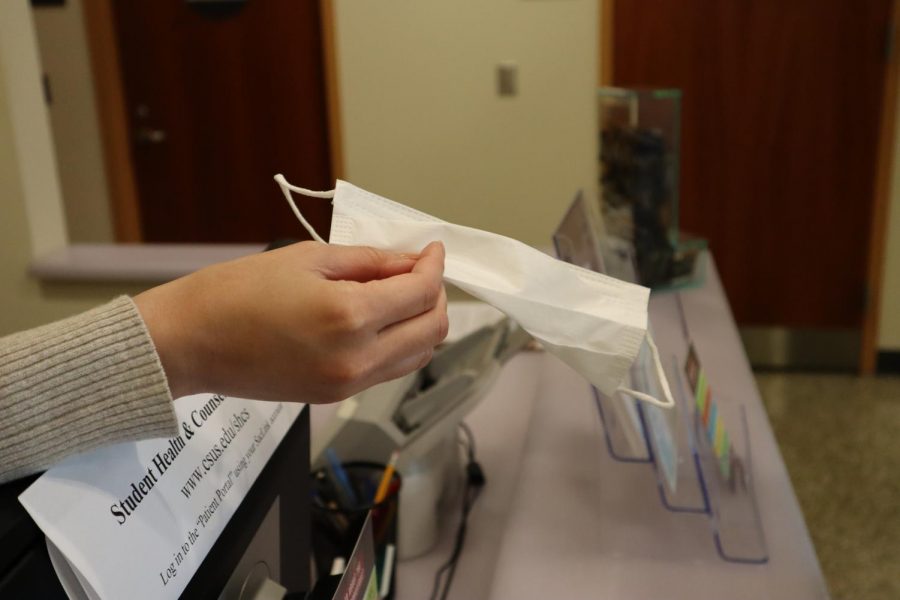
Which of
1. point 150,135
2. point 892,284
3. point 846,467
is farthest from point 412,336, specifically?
point 150,135

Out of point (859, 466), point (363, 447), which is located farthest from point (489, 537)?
point (859, 466)

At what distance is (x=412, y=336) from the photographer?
1.75 feet

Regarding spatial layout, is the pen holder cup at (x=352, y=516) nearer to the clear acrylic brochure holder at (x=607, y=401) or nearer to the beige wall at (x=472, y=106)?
the clear acrylic brochure holder at (x=607, y=401)

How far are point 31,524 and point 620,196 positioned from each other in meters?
1.52

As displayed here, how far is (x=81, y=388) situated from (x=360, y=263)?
18 cm

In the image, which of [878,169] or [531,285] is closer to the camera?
[531,285]

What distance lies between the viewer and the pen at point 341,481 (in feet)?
3.24

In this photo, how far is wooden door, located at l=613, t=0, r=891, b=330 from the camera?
303 centimetres

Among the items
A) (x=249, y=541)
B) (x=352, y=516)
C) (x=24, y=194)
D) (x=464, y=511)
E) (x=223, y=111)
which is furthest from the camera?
(x=223, y=111)

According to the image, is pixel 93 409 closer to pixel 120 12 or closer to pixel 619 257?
pixel 619 257

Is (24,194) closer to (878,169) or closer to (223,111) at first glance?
(223,111)

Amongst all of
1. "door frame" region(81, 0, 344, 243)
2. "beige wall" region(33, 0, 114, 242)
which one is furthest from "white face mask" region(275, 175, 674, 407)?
"beige wall" region(33, 0, 114, 242)

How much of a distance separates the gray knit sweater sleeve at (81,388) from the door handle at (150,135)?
334 cm

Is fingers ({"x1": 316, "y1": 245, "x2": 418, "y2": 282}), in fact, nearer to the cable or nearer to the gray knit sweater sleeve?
the gray knit sweater sleeve
